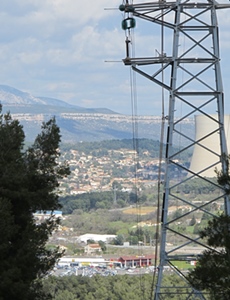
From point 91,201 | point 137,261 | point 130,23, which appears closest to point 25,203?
point 130,23

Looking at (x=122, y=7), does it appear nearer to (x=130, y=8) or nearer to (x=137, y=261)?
(x=130, y=8)

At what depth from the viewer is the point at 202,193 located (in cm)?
9694

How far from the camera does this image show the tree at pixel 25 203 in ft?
46.2

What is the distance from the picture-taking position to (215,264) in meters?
11.9

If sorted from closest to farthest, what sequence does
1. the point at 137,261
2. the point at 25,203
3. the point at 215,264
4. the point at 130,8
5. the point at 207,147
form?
the point at 215,264
the point at 130,8
the point at 25,203
the point at 207,147
the point at 137,261

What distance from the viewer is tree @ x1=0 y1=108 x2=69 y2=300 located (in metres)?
14.1

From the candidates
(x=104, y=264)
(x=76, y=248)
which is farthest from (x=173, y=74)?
(x=76, y=248)

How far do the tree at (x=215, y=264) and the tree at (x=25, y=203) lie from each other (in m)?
2.98

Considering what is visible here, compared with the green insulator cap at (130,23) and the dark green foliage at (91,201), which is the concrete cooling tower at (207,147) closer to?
the green insulator cap at (130,23)

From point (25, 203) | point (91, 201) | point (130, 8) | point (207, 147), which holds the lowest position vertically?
point (25, 203)

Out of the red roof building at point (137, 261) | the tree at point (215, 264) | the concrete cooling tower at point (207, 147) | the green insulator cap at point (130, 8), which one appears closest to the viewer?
the tree at point (215, 264)

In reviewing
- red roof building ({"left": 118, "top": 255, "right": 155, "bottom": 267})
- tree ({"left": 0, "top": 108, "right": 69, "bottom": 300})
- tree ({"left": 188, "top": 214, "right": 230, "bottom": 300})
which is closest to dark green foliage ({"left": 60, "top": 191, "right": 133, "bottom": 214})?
red roof building ({"left": 118, "top": 255, "right": 155, "bottom": 267})

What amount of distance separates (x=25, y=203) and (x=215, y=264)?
13.4 feet

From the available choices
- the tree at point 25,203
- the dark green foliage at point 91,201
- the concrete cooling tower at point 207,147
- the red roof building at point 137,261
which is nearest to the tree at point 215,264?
the tree at point 25,203
